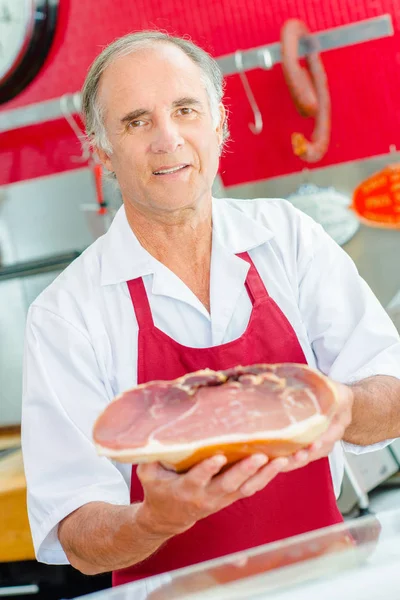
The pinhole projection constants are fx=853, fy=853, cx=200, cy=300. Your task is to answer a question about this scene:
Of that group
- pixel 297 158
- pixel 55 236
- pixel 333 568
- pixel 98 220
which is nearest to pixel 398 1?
pixel 297 158

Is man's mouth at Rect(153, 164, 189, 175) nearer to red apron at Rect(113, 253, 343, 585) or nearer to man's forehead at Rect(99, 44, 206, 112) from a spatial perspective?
man's forehead at Rect(99, 44, 206, 112)

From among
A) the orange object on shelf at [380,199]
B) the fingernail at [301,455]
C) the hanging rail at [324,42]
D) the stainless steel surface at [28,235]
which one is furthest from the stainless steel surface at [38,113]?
the fingernail at [301,455]

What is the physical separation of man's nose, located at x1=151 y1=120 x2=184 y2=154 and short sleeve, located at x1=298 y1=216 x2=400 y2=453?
14.1 inches

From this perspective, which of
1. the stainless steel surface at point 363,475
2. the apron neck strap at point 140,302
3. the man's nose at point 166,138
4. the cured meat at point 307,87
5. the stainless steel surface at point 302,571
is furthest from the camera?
the cured meat at point 307,87

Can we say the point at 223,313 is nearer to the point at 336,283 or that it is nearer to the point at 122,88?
the point at 336,283

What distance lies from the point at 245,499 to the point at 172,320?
366mm

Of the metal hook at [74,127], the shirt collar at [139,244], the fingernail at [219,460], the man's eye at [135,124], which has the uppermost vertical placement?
the man's eye at [135,124]

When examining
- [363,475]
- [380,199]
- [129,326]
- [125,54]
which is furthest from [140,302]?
[380,199]

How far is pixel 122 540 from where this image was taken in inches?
51.7

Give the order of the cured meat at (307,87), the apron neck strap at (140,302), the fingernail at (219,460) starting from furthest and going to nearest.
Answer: the cured meat at (307,87), the apron neck strap at (140,302), the fingernail at (219,460)

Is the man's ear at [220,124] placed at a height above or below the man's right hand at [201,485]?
above

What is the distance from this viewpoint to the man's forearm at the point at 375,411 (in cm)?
142

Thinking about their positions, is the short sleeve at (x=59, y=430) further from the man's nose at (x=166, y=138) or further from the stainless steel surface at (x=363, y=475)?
the stainless steel surface at (x=363, y=475)

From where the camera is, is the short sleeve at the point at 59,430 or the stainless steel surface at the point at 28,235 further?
the stainless steel surface at the point at 28,235
